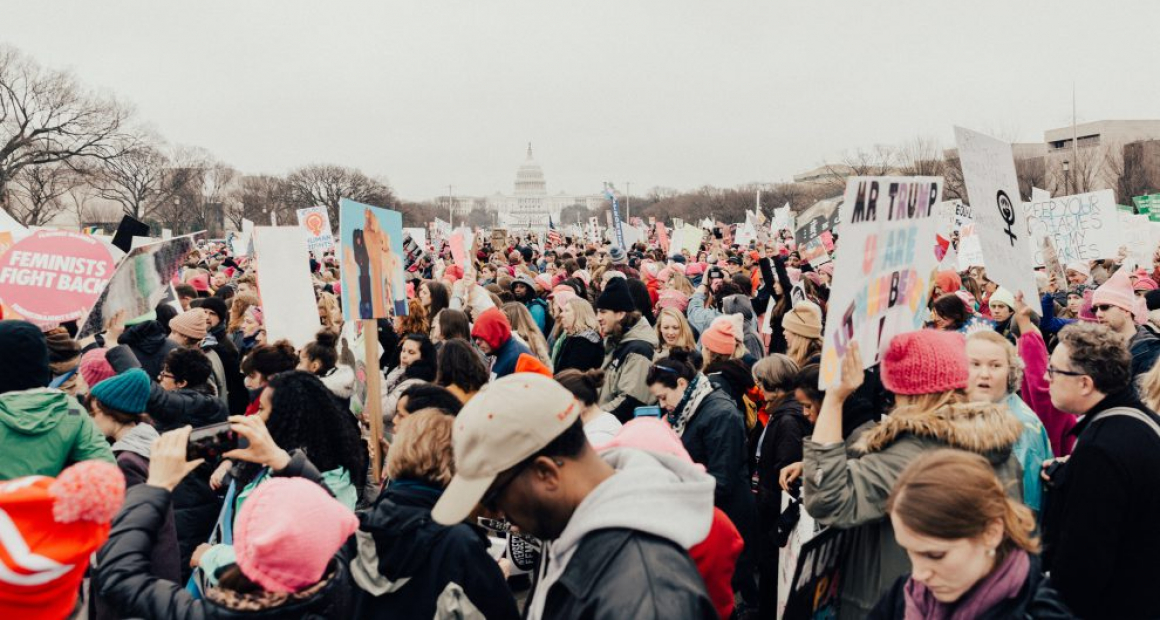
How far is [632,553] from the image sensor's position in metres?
1.95

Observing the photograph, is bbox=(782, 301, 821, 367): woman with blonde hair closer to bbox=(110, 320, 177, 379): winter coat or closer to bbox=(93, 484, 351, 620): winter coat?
bbox=(93, 484, 351, 620): winter coat

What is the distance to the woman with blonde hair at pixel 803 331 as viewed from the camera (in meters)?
6.21

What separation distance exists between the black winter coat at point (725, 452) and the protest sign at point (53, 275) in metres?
4.49

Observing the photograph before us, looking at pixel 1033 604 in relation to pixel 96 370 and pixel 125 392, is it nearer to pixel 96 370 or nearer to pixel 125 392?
pixel 125 392

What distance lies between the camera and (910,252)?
3.86 metres

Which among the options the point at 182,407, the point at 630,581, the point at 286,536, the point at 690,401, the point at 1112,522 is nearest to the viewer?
the point at 630,581

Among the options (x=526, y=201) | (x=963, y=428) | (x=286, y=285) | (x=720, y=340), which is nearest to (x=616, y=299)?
(x=720, y=340)

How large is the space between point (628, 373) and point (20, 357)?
3865 millimetres

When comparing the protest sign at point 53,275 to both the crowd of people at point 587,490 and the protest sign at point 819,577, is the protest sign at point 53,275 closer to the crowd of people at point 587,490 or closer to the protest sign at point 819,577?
the crowd of people at point 587,490

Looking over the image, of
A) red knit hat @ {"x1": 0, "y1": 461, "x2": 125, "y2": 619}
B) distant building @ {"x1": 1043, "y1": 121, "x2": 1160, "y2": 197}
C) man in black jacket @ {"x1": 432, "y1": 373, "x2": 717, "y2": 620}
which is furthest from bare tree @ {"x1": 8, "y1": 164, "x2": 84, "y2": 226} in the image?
man in black jacket @ {"x1": 432, "y1": 373, "x2": 717, "y2": 620}

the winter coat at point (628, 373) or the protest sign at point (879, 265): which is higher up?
the protest sign at point (879, 265)

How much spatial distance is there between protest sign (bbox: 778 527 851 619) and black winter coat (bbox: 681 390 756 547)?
168 cm

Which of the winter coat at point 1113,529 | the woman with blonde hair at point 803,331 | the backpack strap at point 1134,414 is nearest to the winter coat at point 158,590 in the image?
the winter coat at point 1113,529

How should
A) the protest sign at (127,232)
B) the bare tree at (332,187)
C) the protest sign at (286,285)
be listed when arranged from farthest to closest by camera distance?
the bare tree at (332,187) → the protest sign at (127,232) → the protest sign at (286,285)
